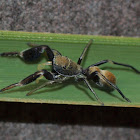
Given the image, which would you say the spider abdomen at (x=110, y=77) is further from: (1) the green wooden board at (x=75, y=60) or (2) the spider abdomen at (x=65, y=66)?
(2) the spider abdomen at (x=65, y=66)

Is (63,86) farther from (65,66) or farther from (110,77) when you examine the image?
(110,77)

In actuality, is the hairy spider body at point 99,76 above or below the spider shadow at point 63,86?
above

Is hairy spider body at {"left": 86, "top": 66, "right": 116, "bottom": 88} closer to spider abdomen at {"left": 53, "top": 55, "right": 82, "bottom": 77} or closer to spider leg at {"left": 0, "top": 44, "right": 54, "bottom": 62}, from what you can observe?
spider abdomen at {"left": 53, "top": 55, "right": 82, "bottom": 77}

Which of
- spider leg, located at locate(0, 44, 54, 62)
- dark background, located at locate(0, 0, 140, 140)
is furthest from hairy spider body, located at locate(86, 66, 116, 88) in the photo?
dark background, located at locate(0, 0, 140, 140)

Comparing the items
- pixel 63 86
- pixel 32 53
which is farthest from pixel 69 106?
pixel 32 53

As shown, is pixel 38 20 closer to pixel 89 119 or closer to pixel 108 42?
pixel 108 42

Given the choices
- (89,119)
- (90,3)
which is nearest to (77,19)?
(90,3)

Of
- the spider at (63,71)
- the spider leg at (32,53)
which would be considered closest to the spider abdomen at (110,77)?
the spider at (63,71)
